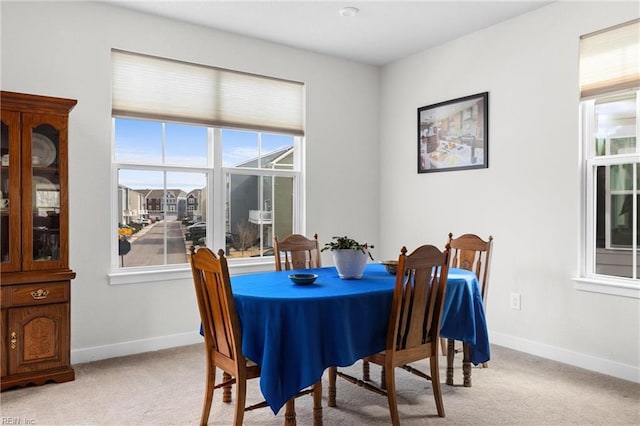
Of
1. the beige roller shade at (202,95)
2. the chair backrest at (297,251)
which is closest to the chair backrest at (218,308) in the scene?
the chair backrest at (297,251)

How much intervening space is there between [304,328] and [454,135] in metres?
2.96

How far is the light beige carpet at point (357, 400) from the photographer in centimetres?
267

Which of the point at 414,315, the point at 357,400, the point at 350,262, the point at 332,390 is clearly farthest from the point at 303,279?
the point at 357,400

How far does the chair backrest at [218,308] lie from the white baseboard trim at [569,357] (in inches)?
104

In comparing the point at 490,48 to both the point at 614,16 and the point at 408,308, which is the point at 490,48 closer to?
the point at 614,16

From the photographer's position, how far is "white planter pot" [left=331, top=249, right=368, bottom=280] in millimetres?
2840

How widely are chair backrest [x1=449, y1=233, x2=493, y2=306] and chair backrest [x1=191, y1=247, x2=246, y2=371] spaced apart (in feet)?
6.43

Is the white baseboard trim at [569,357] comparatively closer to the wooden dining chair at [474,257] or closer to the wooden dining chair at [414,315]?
the wooden dining chair at [474,257]

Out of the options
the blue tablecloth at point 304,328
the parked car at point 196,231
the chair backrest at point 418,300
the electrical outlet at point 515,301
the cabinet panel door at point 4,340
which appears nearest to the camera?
the blue tablecloth at point 304,328

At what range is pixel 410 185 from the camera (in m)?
5.02

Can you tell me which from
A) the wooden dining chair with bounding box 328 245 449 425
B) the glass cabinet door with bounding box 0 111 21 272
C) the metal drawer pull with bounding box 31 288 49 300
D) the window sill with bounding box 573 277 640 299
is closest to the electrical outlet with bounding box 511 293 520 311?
the window sill with bounding box 573 277 640 299

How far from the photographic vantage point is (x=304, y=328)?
2227 mm

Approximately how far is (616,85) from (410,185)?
6.86 feet

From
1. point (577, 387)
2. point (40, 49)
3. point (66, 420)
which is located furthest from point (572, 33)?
point (66, 420)
